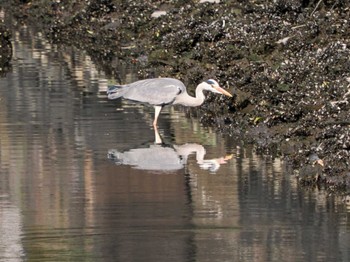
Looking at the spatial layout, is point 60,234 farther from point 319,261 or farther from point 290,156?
point 290,156

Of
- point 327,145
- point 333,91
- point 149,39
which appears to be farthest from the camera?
point 149,39

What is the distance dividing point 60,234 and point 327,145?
462 centimetres

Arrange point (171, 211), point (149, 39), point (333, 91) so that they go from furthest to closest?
point (149, 39) → point (333, 91) → point (171, 211)

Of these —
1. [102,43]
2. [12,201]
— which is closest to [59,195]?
[12,201]

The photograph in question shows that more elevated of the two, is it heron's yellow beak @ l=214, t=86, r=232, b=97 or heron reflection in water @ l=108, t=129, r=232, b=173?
heron's yellow beak @ l=214, t=86, r=232, b=97

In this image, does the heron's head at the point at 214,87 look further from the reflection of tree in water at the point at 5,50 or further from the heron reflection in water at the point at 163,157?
the reflection of tree in water at the point at 5,50

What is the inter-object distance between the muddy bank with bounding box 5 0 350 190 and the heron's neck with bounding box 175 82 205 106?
44cm

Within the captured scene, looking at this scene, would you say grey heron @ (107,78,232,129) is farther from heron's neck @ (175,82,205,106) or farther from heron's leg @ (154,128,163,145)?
heron's leg @ (154,128,163,145)

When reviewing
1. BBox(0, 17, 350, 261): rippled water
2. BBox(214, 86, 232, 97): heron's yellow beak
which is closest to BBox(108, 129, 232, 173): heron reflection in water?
BBox(0, 17, 350, 261): rippled water

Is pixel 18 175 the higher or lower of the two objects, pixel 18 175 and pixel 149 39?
the lower

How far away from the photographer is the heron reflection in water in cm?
2066

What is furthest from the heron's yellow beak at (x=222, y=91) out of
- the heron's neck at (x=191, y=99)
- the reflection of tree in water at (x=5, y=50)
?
the reflection of tree in water at (x=5, y=50)

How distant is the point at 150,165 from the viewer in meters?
Answer: 20.7

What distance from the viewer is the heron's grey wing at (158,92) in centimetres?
2386
